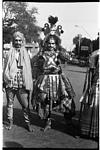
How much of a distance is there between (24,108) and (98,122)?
0.81 metres

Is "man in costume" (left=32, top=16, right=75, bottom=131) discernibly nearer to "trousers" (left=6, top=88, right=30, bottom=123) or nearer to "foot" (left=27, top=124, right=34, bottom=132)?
"trousers" (left=6, top=88, right=30, bottom=123)

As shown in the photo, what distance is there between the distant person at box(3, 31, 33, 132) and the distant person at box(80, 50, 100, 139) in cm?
59

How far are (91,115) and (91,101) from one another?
0.15m

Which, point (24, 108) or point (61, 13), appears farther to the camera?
point (24, 108)

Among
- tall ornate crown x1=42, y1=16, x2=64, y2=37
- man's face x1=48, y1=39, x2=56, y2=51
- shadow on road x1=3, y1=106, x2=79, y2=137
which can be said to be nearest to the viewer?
tall ornate crown x1=42, y1=16, x2=64, y2=37

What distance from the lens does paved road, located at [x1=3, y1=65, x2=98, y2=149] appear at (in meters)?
3.79

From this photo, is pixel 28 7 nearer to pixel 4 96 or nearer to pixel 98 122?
pixel 4 96

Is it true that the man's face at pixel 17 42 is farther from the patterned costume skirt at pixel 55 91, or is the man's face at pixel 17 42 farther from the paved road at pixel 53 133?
the paved road at pixel 53 133

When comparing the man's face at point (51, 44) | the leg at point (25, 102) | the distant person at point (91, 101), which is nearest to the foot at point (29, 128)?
the leg at point (25, 102)

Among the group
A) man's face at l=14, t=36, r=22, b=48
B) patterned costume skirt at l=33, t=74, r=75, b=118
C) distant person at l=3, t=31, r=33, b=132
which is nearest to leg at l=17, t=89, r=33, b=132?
distant person at l=3, t=31, r=33, b=132

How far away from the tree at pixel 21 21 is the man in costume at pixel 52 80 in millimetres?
129

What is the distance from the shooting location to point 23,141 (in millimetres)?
3822

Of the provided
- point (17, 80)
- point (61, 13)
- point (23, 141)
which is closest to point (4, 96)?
point (17, 80)

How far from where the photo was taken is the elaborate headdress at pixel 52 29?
3.72 meters
